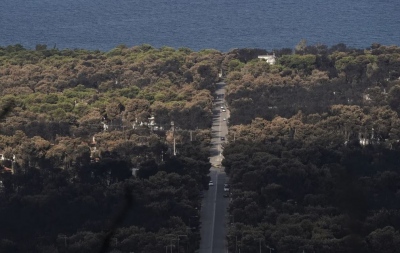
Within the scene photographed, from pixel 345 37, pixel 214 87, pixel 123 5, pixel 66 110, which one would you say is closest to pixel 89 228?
pixel 66 110

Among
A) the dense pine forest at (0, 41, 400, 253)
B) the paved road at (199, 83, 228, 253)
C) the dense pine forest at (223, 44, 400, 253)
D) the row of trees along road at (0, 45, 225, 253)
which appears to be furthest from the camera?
the paved road at (199, 83, 228, 253)

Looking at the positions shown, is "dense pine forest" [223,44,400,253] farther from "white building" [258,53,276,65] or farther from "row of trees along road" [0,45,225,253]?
"row of trees along road" [0,45,225,253]

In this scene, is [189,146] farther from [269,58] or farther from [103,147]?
[269,58]

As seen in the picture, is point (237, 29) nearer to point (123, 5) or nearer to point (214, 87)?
point (123, 5)

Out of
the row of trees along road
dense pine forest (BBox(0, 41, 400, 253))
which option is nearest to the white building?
dense pine forest (BBox(0, 41, 400, 253))

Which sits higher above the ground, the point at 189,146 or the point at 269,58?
the point at 269,58

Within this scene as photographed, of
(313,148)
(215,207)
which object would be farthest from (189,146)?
(215,207)
